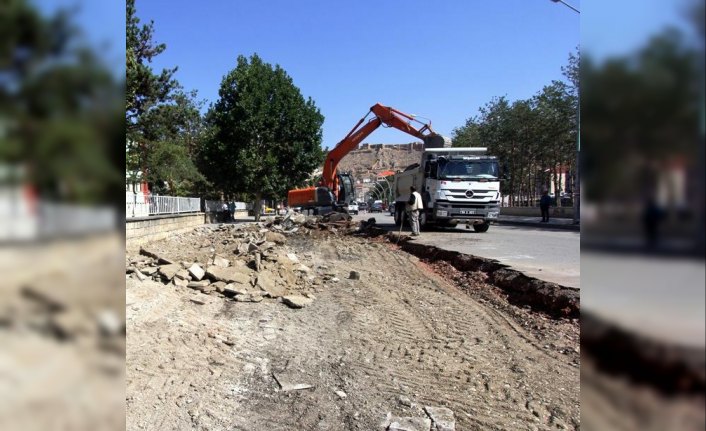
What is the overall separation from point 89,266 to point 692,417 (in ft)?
3.60

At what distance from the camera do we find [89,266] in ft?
2.70

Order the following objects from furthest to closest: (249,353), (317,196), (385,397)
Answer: (317,196) < (249,353) < (385,397)

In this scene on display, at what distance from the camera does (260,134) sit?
1288 inches

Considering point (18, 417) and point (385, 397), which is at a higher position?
point (18, 417)

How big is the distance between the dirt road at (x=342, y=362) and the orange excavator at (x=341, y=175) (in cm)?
1429

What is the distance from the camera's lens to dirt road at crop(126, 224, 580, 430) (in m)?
3.58

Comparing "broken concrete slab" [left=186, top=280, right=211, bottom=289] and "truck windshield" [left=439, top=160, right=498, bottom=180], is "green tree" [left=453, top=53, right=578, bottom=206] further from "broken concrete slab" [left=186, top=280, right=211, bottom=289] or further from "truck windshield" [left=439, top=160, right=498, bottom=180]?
"broken concrete slab" [left=186, top=280, right=211, bottom=289]

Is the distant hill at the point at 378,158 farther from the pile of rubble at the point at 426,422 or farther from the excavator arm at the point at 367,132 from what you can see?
the pile of rubble at the point at 426,422

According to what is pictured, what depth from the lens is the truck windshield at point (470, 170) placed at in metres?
16.7

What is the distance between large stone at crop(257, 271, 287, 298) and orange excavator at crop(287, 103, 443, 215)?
13391 millimetres

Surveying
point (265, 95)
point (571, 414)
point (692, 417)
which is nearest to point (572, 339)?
point (571, 414)

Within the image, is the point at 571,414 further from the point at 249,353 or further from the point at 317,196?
the point at 317,196

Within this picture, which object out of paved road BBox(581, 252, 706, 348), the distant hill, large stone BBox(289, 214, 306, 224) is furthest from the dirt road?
the distant hill

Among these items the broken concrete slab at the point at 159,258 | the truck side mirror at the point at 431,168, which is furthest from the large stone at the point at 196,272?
the truck side mirror at the point at 431,168
